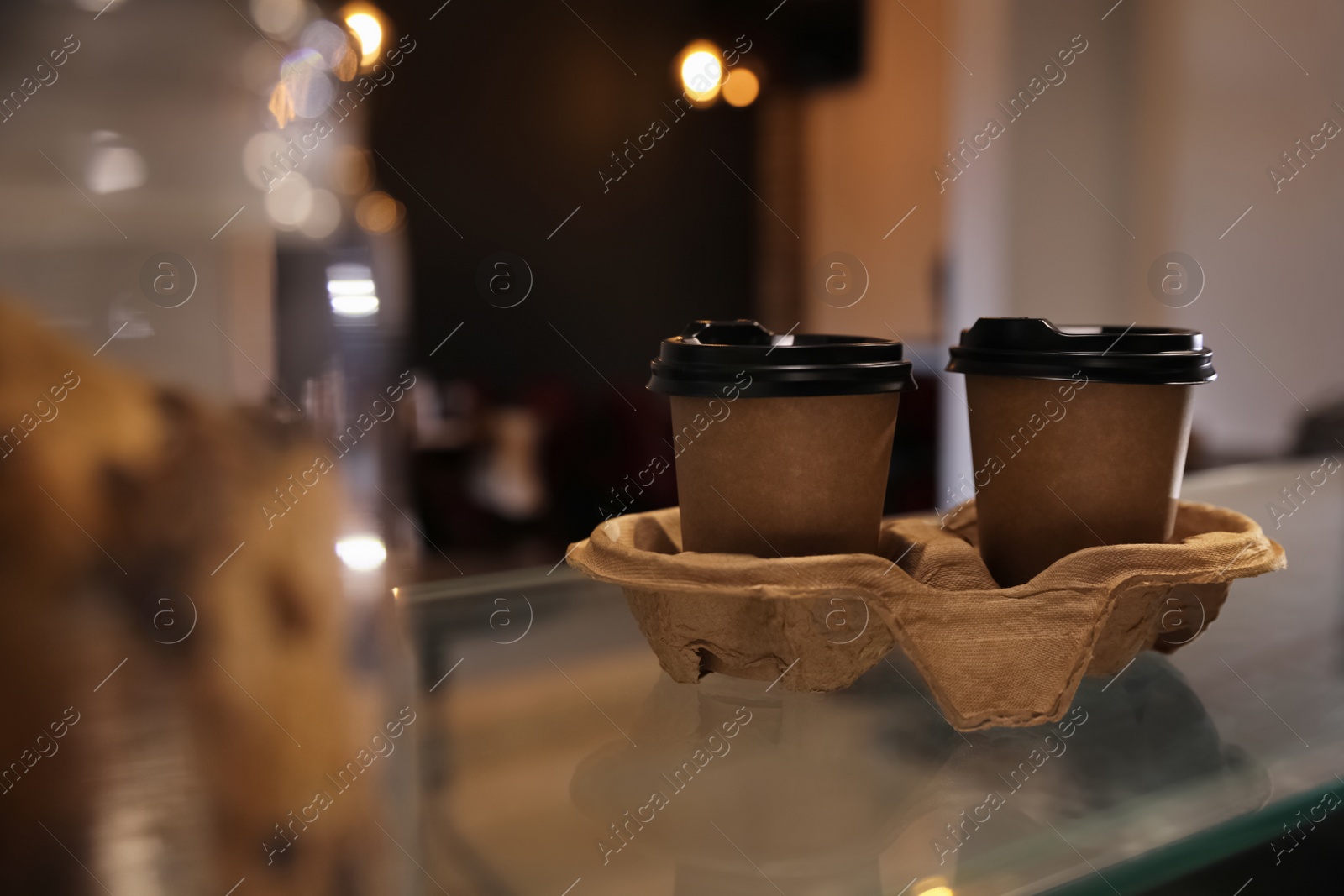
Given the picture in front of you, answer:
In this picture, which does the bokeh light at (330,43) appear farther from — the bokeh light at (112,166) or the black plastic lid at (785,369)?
the black plastic lid at (785,369)

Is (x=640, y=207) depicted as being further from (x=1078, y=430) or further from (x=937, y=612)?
(x=937, y=612)

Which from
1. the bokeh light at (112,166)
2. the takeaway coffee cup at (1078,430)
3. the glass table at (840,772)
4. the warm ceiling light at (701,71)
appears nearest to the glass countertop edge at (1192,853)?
the glass table at (840,772)

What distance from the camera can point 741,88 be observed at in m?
4.19

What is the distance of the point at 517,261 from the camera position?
391 cm

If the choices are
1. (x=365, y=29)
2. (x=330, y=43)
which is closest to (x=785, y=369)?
(x=330, y=43)

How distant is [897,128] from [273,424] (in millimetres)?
2993

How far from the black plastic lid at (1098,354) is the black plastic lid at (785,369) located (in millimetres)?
95

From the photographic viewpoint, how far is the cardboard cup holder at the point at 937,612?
0.63 m

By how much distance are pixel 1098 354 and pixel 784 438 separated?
244 millimetres

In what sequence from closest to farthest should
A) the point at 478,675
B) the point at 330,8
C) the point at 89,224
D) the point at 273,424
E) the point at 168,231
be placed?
the point at 478,675 < the point at 273,424 < the point at 89,224 < the point at 168,231 < the point at 330,8

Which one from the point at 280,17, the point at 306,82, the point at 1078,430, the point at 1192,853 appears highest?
the point at 280,17

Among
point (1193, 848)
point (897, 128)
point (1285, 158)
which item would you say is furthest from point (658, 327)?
point (1193, 848)

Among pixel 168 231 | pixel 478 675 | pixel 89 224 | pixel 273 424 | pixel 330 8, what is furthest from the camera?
pixel 330 8

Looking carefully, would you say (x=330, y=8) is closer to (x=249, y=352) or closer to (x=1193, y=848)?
(x=249, y=352)
